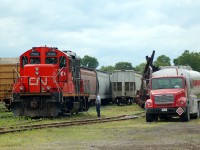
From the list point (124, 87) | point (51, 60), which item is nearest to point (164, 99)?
point (51, 60)

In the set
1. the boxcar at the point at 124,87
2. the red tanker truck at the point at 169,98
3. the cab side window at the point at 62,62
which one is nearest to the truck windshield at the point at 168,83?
the red tanker truck at the point at 169,98

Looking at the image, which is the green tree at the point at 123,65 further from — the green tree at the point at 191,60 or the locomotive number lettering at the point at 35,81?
the locomotive number lettering at the point at 35,81

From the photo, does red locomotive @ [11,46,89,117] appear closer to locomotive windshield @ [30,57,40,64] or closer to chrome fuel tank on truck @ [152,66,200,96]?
locomotive windshield @ [30,57,40,64]

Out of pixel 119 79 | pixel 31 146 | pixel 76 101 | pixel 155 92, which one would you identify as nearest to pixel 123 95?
pixel 119 79

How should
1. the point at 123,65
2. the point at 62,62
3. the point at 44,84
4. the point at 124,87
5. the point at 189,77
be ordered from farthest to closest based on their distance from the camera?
the point at 123,65 < the point at 124,87 < the point at 189,77 < the point at 62,62 < the point at 44,84

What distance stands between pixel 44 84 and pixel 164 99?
6.62 metres

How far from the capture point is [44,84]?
24.0 m

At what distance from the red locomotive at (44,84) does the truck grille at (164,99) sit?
16.7ft

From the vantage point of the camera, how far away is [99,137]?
14430 mm

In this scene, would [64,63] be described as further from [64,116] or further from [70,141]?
[70,141]

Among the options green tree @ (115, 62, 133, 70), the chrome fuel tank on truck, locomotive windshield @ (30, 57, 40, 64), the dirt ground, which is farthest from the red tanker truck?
green tree @ (115, 62, 133, 70)

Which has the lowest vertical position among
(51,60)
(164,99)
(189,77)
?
(164,99)

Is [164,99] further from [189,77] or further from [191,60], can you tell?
[191,60]

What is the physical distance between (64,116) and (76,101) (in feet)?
4.20
